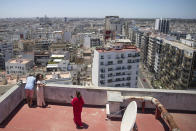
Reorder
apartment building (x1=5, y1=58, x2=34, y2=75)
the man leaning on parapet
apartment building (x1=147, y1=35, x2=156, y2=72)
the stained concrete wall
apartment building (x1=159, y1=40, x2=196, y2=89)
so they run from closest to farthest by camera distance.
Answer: the stained concrete wall
the man leaning on parapet
apartment building (x1=159, y1=40, x2=196, y2=89)
apartment building (x1=5, y1=58, x2=34, y2=75)
apartment building (x1=147, y1=35, x2=156, y2=72)

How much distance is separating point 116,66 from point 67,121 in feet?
81.6

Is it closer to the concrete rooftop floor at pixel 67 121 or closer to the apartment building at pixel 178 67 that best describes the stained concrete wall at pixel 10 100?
the concrete rooftop floor at pixel 67 121

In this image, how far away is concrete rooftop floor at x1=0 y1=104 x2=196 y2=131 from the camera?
481 centimetres

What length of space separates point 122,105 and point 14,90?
3.35 metres

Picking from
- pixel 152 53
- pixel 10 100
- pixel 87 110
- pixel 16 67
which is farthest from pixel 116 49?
pixel 16 67

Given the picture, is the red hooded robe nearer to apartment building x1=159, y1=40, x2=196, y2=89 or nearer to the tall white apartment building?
the tall white apartment building

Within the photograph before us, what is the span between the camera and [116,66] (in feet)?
97.2

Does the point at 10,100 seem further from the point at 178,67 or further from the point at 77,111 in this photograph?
the point at 178,67

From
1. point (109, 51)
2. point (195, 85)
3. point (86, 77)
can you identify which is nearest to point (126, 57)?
point (109, 51)

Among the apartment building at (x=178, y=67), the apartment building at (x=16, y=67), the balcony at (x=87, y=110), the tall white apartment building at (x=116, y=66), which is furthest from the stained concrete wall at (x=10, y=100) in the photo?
the apartment building at (x=16, y=67)

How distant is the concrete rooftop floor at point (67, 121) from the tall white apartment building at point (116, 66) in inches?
908

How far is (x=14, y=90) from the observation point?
5.70m

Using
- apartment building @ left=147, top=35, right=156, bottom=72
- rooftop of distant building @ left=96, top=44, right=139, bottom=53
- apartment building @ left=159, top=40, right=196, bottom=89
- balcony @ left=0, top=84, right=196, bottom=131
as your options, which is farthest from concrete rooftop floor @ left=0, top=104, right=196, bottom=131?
apartment building @ left=147, top=35, right=156, bottom=72

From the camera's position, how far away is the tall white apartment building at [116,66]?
94.7 feet
